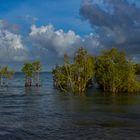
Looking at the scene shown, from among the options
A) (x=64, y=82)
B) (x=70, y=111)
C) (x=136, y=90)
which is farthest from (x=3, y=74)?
(x=70, y=111)

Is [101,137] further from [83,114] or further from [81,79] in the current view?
[81,79]

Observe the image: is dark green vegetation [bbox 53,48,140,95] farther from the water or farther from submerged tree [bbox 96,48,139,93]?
the water

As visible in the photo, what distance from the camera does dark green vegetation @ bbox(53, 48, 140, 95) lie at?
127 meters

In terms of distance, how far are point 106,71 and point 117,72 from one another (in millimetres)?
5344

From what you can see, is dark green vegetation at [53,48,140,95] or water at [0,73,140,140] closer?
water at [0,73,140,140]

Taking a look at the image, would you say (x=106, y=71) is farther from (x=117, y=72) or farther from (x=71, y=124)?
(x=71, y=124)

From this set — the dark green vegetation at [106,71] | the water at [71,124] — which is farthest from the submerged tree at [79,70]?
the water at [71,124]

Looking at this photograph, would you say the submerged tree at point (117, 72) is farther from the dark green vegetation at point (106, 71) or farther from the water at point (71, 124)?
the water at point (71, 124)

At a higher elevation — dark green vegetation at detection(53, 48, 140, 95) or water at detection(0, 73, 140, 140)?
dark green vegetation at detection(53, 48, 140, 95)

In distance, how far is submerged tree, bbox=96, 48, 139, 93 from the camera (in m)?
126

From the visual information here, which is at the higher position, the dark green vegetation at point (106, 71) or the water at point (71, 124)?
the dark green vegetation at point (106, 71)

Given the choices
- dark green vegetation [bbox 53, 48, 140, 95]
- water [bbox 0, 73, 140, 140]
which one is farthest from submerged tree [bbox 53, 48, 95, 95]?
water [bbox 0, 73, 140, 140]

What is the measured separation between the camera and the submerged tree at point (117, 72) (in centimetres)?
12631

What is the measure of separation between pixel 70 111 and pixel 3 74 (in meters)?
109
